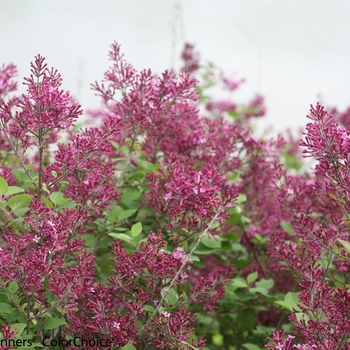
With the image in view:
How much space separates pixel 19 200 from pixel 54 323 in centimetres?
25

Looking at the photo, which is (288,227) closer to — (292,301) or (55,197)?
(292,301)

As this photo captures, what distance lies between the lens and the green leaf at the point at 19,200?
36.3 inches

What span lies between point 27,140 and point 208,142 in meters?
0.52

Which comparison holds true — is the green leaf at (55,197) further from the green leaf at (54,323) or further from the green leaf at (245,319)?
the green leaf at (245,319)

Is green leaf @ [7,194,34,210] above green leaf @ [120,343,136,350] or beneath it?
above

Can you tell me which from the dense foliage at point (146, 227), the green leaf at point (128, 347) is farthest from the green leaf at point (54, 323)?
the green leaf at point (128, 347)

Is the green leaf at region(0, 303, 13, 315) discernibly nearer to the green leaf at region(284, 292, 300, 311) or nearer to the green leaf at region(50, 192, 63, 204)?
the green leaf at region(50, 192, 63, 204)

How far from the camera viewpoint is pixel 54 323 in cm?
90

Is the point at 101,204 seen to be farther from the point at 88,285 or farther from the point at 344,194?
the point at 344,194

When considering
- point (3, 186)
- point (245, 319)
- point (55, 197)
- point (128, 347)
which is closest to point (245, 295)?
point (245, 319)

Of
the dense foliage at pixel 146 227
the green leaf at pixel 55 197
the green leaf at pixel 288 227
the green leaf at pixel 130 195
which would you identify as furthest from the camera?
the green leaf at pixel 288 227

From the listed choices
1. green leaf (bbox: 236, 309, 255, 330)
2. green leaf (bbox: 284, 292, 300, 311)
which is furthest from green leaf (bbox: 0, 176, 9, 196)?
green leaf (bbox: 236, 309, 255, 330)

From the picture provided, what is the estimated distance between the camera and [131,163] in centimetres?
130

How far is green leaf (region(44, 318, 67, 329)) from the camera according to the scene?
0.89 metres
